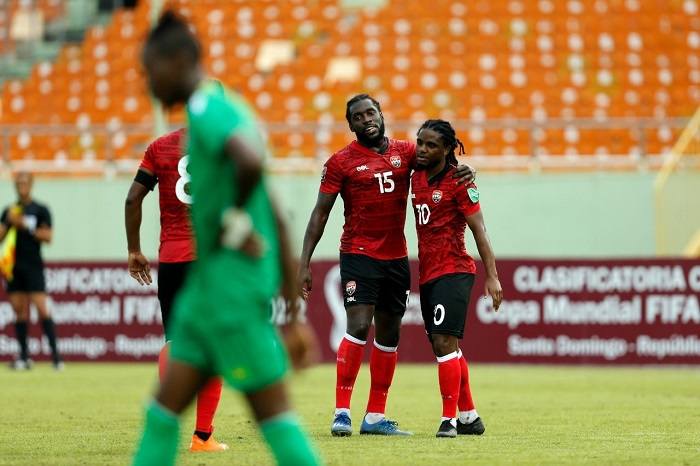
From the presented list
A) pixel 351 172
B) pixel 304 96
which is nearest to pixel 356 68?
pixel 304 96

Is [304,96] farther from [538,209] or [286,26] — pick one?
[538,209]

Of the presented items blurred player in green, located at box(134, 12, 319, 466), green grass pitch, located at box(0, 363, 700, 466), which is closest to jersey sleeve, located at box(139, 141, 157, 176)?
green grass pitch, located at box(0, 363, 700, 466)

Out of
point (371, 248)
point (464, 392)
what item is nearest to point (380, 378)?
point (464, 392)

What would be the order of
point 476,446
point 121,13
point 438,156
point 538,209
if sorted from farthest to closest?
point 121,13 < point 538,209 < point 438,156 < point 476,446

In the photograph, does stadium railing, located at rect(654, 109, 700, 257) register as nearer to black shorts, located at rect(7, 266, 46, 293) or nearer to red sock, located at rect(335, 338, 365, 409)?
black shorts, located at rect(7, 266, 46, 293)

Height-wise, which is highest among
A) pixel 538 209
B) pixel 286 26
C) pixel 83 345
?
pixel 286 26

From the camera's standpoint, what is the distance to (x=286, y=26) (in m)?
26.0

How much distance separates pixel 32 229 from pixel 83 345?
269 cm

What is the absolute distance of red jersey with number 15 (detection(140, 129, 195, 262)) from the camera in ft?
27.0

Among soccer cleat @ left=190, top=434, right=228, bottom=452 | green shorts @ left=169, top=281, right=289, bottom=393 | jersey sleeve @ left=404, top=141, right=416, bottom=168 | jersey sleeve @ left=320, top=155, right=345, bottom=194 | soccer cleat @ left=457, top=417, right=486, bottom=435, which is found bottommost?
soccer cleat @ left=457, top=417, right=486, bottom=435

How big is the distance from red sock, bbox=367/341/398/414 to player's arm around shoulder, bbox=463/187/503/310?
2.99 ft

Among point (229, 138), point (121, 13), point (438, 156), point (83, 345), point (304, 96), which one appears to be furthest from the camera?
point (121, 13)

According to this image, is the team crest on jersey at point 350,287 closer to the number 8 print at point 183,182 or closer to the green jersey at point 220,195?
the number 8 print at point 183,182

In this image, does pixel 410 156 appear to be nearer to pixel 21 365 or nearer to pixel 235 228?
pixel 235 228
